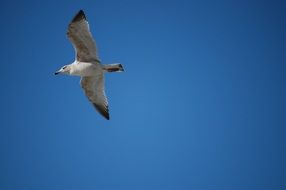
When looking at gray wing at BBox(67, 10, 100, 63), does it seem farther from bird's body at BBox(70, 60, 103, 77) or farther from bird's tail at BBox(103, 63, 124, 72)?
bird's tail at BBox(103, 63, 124, 72)

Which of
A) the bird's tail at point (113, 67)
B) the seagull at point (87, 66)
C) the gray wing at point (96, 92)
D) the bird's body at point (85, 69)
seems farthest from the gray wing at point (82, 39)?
the gray wing at point (96, 92)

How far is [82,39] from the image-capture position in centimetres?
1436

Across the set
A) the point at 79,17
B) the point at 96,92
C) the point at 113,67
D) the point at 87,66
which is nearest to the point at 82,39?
the point at 79,17

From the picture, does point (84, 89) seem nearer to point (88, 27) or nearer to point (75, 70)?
point (75, 70)

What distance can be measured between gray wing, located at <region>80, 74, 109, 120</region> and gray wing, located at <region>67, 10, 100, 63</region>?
0.88m

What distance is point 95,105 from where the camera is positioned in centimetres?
1594

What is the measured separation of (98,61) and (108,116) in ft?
6.19

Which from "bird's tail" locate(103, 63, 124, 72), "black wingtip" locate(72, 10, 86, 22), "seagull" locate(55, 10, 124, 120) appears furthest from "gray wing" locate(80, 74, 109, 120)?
"black wingtip" locate(72, 10, 86, 22)

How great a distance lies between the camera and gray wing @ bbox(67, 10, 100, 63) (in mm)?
14078

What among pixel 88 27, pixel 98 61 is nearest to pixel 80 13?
pixel 88 27

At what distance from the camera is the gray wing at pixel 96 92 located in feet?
51.2

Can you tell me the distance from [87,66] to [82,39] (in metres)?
0.85

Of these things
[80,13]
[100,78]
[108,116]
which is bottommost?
[108,116]

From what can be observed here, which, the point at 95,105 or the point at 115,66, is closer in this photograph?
the point at 115,66
